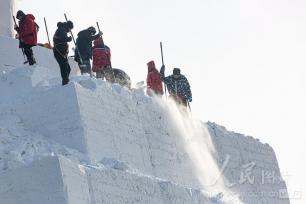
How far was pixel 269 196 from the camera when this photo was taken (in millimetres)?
18969

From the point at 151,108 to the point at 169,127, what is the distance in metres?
0.66

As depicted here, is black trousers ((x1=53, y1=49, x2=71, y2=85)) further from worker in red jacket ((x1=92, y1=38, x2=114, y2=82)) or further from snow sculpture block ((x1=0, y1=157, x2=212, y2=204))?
worker in red jacket ((x1=92, y1=38, x2=114, y2=82))

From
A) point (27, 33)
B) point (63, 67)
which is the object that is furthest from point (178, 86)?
point (63, 67)

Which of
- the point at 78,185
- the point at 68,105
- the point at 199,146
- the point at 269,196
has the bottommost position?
the point at 269,196

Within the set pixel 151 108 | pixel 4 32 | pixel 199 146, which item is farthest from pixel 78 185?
pixel 4 32

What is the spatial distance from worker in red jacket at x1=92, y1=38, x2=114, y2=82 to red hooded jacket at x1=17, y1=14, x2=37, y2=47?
2.41 metres

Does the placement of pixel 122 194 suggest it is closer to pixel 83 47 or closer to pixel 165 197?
pixel 165 197

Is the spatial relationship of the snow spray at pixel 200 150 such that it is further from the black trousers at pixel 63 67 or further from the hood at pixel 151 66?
the black trousers at pixel 63 67

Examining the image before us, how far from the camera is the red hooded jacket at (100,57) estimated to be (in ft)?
52.9

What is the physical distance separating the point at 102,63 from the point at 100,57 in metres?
0.16

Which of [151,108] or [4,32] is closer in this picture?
[151,108]

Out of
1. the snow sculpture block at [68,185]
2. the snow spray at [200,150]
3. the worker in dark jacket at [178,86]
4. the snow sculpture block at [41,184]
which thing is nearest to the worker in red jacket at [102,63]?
the snow spray at [200,150]

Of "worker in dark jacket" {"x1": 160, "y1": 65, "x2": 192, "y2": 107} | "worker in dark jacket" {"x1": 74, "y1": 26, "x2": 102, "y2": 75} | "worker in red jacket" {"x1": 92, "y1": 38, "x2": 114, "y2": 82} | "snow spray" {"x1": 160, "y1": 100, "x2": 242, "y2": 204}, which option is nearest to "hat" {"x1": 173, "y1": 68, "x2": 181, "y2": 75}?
"worker in dark jacket" {"x1": 160, "y1": 65, "x2": 192, "y2": 107}

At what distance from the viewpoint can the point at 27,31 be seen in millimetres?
13914
